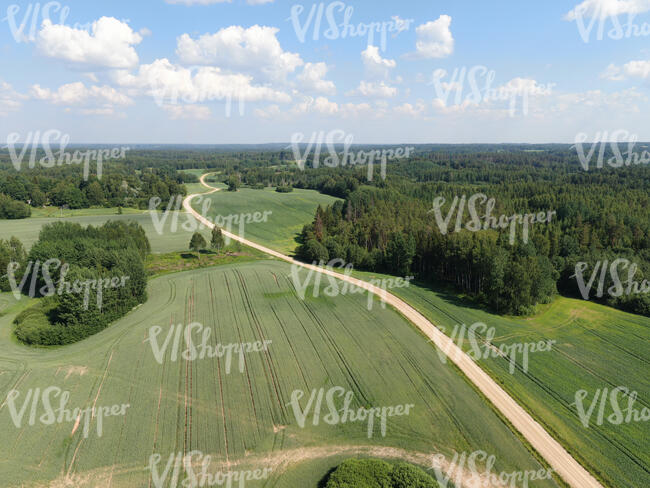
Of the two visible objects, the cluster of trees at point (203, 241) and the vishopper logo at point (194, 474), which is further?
the cluster of trees at point (203, 241)

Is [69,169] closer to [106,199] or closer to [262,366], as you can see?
[106,199]

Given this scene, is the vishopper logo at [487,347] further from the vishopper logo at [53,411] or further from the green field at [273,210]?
the green field at [273,210]

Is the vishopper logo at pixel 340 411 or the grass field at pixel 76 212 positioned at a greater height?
the grass field at pixel 76 212

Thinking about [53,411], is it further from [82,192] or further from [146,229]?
[82,192]

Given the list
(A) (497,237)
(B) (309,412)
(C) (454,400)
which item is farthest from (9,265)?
(A) (497,237)

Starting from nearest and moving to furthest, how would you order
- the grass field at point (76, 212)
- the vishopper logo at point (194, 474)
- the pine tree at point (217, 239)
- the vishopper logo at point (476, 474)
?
1. the vishopper logo at point (194, 474)
2. the vishopper logo at point (476, 474)
3. the pine tree at point (217, 239)
4. the grass field at point (76, 212)

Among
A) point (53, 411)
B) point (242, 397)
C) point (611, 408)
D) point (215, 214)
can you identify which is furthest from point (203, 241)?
point (611, 408)

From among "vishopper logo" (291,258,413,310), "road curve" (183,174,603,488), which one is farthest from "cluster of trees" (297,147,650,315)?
"road curve" (183,174,603,488)

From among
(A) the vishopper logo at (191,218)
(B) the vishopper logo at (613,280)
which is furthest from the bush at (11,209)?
(B) the vishopper logo at (613,280)
